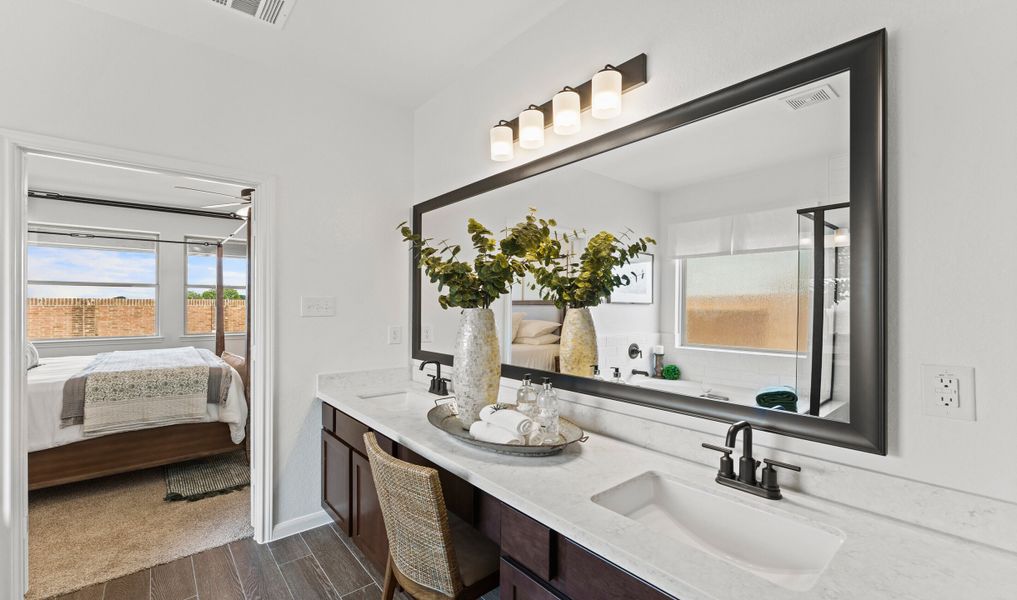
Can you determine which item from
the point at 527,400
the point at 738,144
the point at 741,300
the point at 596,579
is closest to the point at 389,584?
the point at 527,400

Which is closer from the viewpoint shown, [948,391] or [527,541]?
[948,391]

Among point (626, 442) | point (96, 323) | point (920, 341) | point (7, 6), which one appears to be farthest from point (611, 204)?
point (96, 323)

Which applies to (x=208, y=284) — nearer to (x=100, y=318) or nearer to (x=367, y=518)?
(x=100, y=318)

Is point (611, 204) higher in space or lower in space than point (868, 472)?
higher

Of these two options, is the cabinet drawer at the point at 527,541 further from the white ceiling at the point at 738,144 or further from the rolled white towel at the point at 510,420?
the white ceiling at the point at 738,144

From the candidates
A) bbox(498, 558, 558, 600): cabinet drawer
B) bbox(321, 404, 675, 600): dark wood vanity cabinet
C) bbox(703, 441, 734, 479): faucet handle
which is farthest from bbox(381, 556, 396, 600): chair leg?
bbox(703, 441, 734, 479): faucet handle

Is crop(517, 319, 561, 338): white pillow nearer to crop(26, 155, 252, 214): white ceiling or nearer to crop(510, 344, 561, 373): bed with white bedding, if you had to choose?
crop(510, 344, 561, 373): bed with white bedding

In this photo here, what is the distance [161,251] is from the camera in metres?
5.84

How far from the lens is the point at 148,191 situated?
5000 mm

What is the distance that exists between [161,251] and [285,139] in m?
4.61

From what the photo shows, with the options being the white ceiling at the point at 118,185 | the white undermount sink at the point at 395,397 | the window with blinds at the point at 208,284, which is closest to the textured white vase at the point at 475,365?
the white undermount sink at the point at 395,397

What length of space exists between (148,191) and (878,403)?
6324mm

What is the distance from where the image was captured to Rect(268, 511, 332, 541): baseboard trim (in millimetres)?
2494

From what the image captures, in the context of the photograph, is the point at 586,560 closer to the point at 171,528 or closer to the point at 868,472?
the point at 868,472
